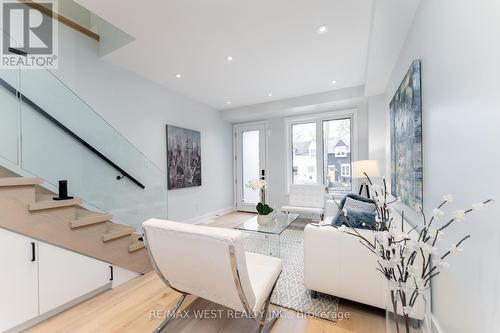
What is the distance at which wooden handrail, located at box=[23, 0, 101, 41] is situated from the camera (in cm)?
247

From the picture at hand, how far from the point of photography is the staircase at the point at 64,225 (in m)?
1.65

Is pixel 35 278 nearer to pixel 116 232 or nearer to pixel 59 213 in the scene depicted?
pixel 59 213

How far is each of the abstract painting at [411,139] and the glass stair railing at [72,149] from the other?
2.98 meters

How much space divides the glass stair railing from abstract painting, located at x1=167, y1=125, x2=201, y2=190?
0.95 m

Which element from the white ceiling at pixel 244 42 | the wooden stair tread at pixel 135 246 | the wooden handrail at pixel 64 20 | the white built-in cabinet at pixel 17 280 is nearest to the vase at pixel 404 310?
the white ceiling at pixel 244 42

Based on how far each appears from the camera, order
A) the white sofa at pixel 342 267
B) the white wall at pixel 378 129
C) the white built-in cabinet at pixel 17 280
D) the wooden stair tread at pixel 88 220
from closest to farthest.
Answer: the white built-in cabinet at pixel 17 280 < the white sofa at pixel 342 267 < the wooden stair tread at pixel 88 220 < the white wall at pixel 378 129

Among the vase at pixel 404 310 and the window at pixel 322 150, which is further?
the window at pixel 322 150

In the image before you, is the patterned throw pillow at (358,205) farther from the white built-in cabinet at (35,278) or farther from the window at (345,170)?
the white built-in cabinet at (35,278)

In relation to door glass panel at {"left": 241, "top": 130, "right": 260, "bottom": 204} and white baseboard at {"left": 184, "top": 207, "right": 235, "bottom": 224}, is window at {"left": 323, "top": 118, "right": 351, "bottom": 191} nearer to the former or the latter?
door glass panel at {"left": 241, "top": 130, "right": 260, "bottom": 204}

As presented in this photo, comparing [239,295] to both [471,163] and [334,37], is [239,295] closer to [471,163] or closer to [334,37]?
[471,163]

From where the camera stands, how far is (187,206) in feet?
14.4

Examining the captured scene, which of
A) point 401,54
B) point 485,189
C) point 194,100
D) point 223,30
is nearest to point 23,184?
point 223,30

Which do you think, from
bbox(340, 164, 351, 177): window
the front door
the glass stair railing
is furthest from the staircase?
bbox(340, 164, 351, 177): window

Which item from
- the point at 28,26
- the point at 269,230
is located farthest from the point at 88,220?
the point at 28,26
